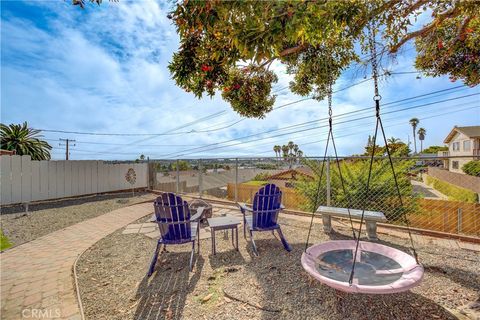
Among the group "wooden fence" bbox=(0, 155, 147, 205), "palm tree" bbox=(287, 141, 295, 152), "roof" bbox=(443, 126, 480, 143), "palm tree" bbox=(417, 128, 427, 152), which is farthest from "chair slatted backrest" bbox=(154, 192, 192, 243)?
"palm tree" bbox=(417, 128, 427, 152)

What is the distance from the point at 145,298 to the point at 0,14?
3420 mm

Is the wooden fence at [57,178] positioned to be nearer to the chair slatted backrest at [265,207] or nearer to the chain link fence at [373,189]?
the chain link fence at [373,189]

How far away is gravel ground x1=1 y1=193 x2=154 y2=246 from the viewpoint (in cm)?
462

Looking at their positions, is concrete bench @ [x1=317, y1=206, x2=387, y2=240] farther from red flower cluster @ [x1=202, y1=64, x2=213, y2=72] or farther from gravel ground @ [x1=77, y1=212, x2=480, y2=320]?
red flower cluster @ [x1=202, y1=64, x2=213, y2=72]

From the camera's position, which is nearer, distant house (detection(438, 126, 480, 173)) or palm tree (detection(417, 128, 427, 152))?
distant house (detection(438, 126, 480, 173))

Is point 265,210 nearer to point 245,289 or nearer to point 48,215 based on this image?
point 245,289

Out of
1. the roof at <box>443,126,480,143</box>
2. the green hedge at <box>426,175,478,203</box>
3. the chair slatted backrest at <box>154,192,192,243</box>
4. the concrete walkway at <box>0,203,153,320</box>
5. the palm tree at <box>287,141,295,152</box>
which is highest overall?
the palm tree at <box>287,141,295,152</box>

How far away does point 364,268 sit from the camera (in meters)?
2.27

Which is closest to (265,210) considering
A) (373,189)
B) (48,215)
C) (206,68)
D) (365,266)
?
(365,266)

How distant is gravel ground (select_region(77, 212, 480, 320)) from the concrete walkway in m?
0.18

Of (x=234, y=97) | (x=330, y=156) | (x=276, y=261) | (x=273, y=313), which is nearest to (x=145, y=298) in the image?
(x=273, y=313)

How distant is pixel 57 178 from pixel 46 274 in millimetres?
6573

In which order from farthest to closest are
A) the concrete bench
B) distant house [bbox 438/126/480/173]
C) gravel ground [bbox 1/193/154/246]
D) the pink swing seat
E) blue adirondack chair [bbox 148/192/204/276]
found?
distant house [bbox 438/126/480/173], gravel ground [bbox 1/193/154/246], the concrete bench, blue adirondack chair [bbox 148/192/204/276], the pink swing seat

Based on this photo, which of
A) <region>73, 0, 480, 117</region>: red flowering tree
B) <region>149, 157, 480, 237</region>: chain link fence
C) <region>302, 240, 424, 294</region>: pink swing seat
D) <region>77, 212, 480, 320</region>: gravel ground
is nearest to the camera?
<region>73, 0, 480, 117</region>: red flowering tree
